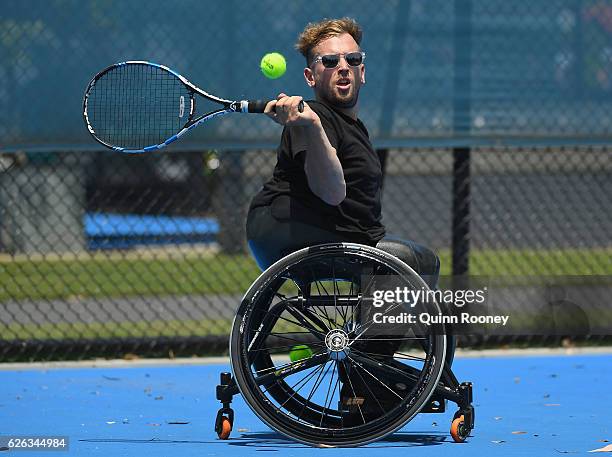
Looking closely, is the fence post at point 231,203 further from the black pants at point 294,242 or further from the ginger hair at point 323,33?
the black pants at point 294,242

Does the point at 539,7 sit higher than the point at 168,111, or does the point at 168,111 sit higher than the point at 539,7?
the point at 539,7

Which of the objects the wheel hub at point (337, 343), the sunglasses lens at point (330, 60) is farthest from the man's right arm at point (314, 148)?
the wheel hub at point (337, 343)

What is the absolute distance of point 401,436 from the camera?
4.53m

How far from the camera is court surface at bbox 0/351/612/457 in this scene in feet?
14.1

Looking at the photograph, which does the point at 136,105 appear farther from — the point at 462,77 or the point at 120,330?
the point at 120,330

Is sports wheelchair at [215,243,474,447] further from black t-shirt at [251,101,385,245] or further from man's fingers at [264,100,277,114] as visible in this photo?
man's fingers at [264,100,277,114]

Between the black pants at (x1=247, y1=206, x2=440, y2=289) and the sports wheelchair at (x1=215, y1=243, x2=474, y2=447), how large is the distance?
0.28ft

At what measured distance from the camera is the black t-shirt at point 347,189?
4242 mm

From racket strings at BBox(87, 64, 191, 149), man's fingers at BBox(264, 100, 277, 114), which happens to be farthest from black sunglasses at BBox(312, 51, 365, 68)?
racket strings at BBox(87, 64, 191, 149)

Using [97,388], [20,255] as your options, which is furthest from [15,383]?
[20,255]

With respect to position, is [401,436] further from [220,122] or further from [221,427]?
[220,122]

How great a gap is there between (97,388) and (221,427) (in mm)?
1547

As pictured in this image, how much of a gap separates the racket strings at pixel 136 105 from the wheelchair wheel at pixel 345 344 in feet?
2.42

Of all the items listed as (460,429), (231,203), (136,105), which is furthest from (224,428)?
(231,203)
